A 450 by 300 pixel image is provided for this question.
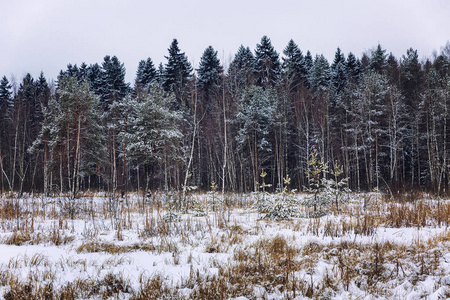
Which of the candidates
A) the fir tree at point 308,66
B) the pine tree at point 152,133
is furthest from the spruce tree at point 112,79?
the fir tree at point 308,66

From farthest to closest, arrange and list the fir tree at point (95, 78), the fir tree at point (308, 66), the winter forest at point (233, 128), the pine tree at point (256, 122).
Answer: the fir tree at point (95, 78) < the fir tree at point (308, 66) < the pine tree at point (256, 122) < the winter forest at point (233, 128)

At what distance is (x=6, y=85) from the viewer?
40625 mm

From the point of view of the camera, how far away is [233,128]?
27.3 meters

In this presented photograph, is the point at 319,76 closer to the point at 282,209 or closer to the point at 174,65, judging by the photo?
the point at 174,65

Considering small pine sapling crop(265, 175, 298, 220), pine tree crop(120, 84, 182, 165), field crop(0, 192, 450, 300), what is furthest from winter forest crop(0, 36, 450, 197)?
field crop(0, 192, 450, 300)

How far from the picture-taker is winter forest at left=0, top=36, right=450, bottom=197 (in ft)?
60.1

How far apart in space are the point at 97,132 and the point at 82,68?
100 feet

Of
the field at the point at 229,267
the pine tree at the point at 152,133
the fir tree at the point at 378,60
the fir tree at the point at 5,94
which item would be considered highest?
the fir tree at the point at 378,60

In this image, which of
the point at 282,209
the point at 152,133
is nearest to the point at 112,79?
the point at 152,133

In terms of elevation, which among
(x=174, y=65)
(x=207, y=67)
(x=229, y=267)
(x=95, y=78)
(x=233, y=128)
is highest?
(x=207, y=67)

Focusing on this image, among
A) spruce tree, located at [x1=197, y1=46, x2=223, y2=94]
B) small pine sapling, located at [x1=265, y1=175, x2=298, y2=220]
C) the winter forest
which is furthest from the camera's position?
spruce tree, located at [x1=197, y1=46, x2=223, y2=94]

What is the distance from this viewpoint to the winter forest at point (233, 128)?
18328mm

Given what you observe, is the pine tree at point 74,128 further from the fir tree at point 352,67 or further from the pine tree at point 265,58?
the fir tree at point 352,67

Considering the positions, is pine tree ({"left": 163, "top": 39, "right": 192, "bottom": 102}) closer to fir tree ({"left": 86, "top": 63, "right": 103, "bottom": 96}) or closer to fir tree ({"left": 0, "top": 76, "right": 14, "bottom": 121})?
fir tree ({"left": 86, "top": 63, "right": 103, "bottom": 96})
